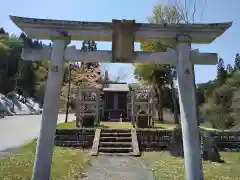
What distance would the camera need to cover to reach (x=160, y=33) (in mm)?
7008

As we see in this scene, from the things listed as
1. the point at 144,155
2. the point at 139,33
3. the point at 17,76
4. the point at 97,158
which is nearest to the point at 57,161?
the point at 97,158

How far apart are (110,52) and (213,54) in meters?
2.63

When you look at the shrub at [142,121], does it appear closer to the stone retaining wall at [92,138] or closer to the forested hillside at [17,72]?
the stone retaining wall at [92,138]

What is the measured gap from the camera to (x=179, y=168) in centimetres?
1036

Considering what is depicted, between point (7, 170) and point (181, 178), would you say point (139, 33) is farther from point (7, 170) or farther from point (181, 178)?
point (7, 170)

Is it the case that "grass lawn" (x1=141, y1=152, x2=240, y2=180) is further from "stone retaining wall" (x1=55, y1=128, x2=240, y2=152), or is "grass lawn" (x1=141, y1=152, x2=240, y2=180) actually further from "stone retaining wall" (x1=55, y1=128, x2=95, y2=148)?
"stone retaining wall" (x1=55, y1=128, x2=95, y2=148)

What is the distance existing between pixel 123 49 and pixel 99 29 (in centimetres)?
78

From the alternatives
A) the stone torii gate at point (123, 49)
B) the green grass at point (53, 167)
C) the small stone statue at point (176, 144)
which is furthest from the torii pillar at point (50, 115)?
the small stone statue at point (176, 144)

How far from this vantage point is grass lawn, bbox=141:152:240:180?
29.5 ft

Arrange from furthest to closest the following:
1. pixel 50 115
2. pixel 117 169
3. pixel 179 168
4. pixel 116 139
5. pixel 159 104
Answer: pixel 159 104
pixel 116 139
pixel 179 168
pixel 117 169
pixel 50 115

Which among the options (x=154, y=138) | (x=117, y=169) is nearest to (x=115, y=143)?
(x=154, y=138)

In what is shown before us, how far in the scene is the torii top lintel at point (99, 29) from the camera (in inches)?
270

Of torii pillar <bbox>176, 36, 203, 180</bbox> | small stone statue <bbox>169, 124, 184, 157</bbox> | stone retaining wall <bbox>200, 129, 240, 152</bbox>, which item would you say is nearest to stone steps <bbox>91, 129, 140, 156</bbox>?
small stone statue <bbox>169, 124, 184, 157</bbox>

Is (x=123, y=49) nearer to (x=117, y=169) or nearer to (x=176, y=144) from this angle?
(x=117, y=169)
